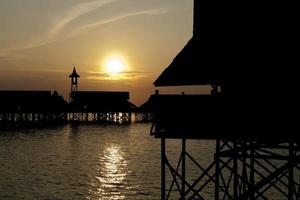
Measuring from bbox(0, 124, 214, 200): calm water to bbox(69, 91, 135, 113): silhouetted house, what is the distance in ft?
137

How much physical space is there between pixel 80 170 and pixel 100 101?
70.4 meters

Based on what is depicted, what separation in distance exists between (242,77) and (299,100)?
1775 mm

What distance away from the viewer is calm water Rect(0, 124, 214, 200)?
→ 3108 cm

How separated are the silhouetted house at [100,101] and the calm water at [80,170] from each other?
4172 centimetres

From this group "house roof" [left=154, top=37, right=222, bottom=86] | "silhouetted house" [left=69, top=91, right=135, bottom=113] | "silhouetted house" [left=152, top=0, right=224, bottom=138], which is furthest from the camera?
"silhouetted house" [left=69, top=91, right=135, bottom=113]

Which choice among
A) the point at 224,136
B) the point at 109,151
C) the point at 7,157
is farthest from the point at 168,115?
the point at 109,151

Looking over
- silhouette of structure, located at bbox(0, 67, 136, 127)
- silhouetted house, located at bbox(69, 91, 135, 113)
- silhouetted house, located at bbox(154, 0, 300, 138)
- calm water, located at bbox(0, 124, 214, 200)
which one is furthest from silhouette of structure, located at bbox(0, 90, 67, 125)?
silhouetted house, located at bbox(154, 0, 300, 138)

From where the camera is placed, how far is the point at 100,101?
112438mm

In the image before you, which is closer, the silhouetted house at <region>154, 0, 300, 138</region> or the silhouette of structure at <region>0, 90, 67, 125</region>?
the silhouetted house at <region>154, 0, 300, 138</region>

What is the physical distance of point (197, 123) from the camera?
490 inches

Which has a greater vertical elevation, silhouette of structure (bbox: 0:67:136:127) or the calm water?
silhouette of structure (bbox: 0:67:136:127)

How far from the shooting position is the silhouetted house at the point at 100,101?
11244cm

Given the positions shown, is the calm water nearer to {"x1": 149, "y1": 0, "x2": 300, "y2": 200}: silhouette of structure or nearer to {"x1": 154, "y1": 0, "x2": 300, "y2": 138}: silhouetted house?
{"x1": 154, "y1": 0, "x2": 300, "y2": 138}: silhouetted house

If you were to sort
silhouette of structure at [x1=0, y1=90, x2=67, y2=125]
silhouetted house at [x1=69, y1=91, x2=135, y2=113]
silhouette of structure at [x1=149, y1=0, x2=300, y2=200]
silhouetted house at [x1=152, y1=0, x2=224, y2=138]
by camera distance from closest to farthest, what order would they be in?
silhouette of structure at [x1=149, y1=0, x2=300, y2=200] < silhouetted house at [x1=152, y1=0, x2=224, y2=138] < silhouette of structure at [x1=0, y1=90, x2=67, y2=125] < silhouetted house at [x1=69, y1=91, x2=135, y2=113]
